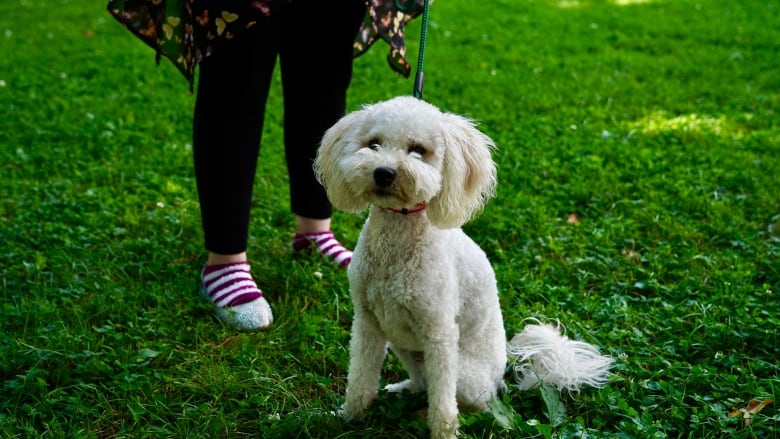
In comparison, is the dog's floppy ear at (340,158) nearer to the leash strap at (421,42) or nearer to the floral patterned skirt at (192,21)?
the leash strap at (421,42)

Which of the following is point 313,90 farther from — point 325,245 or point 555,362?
point 555,362

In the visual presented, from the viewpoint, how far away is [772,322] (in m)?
2.62

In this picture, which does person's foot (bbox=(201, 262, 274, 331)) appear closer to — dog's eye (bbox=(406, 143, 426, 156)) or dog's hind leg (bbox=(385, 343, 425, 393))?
dog's hind leg (bbox=(385, 343, 425, 393))

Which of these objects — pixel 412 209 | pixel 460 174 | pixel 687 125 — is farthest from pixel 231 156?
pixel 687 125

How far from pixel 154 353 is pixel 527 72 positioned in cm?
471

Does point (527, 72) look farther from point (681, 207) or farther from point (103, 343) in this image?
point (103, 343)

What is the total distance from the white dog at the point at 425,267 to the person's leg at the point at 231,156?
1.94 ft

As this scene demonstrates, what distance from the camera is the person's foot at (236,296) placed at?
2.72 metres

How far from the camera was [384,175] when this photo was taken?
189cm

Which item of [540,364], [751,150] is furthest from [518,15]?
[540,364]

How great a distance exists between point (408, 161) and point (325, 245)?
1357mm

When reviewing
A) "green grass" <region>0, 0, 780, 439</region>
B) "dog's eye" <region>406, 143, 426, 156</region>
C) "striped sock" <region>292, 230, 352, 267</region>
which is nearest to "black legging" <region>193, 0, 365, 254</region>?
"striped sock" <region>292, 230, 352, 267</region>

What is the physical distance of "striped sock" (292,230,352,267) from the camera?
124 inches

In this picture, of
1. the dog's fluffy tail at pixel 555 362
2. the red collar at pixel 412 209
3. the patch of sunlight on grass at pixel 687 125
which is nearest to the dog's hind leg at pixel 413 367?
the dog's fluffy tail at pixel 555 362
